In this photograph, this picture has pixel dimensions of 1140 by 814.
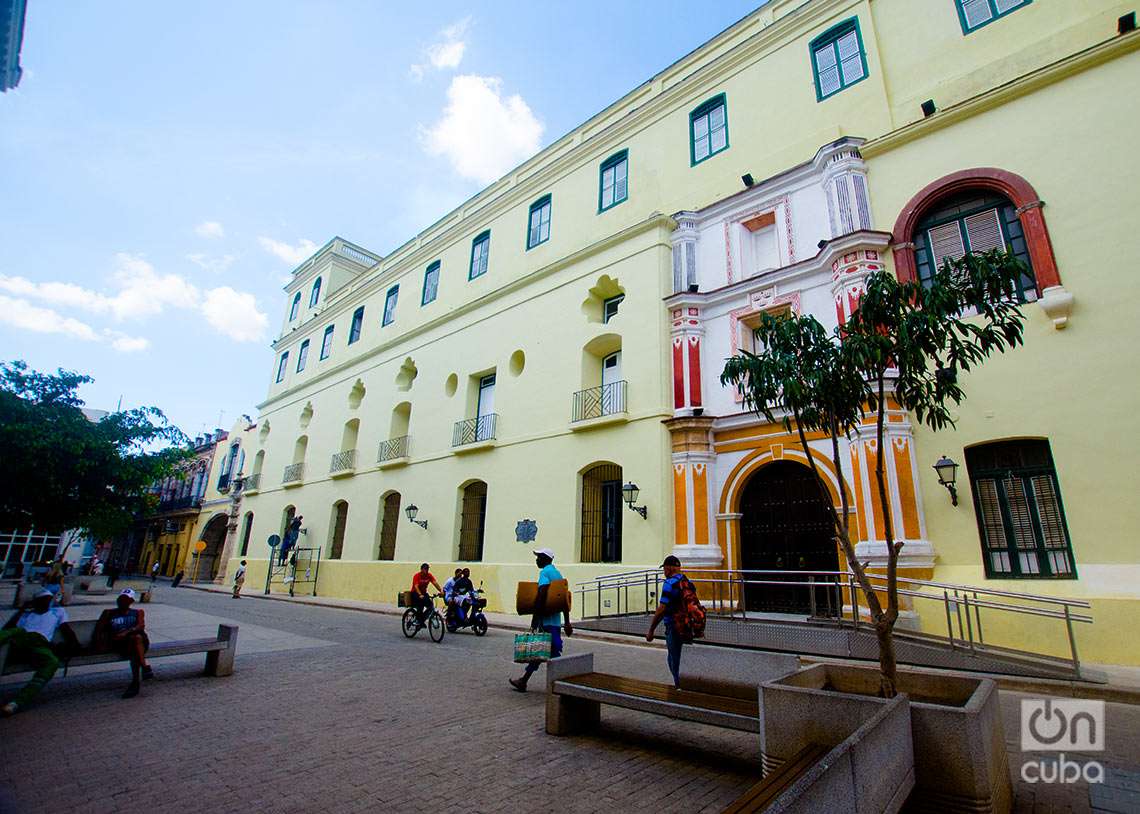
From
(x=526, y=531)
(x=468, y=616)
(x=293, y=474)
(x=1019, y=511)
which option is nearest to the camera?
(x=1019, y=511)

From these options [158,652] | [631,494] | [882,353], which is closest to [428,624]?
[158,652]

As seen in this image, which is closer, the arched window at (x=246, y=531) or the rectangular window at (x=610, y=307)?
the rectangular window at (x=610, y=307)

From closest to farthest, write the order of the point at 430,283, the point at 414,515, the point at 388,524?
1. the point at 414,515
2. the point at 388,524
3. the point at 430,283

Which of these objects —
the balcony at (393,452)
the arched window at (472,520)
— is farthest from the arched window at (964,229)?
the balcony at (393,452)

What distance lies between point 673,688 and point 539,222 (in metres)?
18.2

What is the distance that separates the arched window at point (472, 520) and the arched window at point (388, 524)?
3.81 metres

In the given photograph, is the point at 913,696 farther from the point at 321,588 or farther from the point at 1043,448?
the point at 321,588

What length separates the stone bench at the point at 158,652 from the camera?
5.55 m

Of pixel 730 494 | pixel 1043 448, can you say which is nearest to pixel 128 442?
pixel 730 494

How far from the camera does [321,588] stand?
2317cm

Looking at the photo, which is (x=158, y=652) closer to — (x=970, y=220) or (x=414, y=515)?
(x=414, y=515)

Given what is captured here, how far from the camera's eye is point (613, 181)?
60.8ft

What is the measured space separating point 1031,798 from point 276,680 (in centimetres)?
727

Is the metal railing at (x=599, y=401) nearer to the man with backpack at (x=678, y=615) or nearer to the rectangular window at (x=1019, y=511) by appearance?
the rectangular window at (x=1019, y=511)
